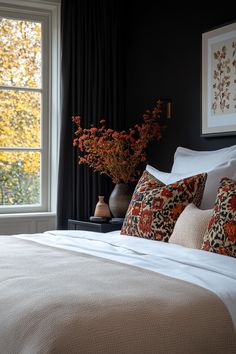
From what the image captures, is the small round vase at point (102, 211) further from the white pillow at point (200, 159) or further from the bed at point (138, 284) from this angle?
the bed at point (138, 284)

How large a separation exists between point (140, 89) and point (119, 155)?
2.38 feet

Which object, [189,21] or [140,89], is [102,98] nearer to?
[140,89]

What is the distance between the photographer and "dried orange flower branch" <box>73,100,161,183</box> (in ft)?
15.7

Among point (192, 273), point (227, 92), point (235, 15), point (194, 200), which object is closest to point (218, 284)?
point (192, 273)

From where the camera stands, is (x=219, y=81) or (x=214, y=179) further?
(x=219, y=81)

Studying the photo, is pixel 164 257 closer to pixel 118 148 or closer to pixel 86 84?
pixel 118 148

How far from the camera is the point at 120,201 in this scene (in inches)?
186

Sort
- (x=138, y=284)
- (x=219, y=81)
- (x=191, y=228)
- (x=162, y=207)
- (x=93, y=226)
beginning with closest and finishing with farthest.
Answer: (x=138, y=284) → (x=191, y=228) → (x=162, y=207) → (x=219, y=81) → (x=93, y=226)

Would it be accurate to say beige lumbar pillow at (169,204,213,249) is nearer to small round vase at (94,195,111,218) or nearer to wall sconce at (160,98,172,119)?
small round vase at (94,195,111,218)

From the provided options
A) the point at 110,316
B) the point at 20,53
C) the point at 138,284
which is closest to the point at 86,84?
the point at 20,53

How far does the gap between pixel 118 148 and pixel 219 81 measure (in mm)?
1021

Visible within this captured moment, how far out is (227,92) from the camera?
4137 mm

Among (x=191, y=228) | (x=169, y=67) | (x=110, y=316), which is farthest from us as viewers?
(x=169, y=67)

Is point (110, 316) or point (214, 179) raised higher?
point (214, 179)
